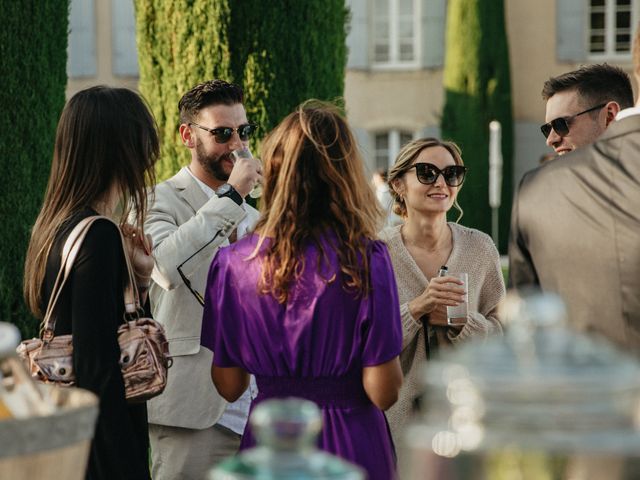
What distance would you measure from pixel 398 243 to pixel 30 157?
9.92 feet

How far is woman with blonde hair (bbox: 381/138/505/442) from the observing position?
3672 mm

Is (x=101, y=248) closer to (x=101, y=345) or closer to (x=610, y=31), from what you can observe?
(x=101, y=345)

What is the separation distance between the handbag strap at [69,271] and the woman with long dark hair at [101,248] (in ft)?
0.04

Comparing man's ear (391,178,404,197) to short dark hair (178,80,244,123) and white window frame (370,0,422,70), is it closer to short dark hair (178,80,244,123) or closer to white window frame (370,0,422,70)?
short dark hair (178,80,244,123)

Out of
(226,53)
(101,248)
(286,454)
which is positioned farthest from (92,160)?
(226,53)

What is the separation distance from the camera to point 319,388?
2.63 meters

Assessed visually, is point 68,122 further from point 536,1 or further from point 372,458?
point 536,1

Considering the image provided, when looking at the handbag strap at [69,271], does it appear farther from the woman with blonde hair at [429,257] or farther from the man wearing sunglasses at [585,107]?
the man wearing sunglasses at [585,107]

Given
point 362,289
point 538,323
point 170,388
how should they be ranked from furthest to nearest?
1. point 170,388
2. point 362,289
3. point 538,323

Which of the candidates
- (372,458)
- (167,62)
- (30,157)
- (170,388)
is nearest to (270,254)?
(372,458)

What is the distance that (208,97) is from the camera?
3854 millimetres

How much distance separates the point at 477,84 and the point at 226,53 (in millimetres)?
16462

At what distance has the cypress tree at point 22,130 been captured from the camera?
605cm

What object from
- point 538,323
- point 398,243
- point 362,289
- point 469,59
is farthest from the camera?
point 469,59
